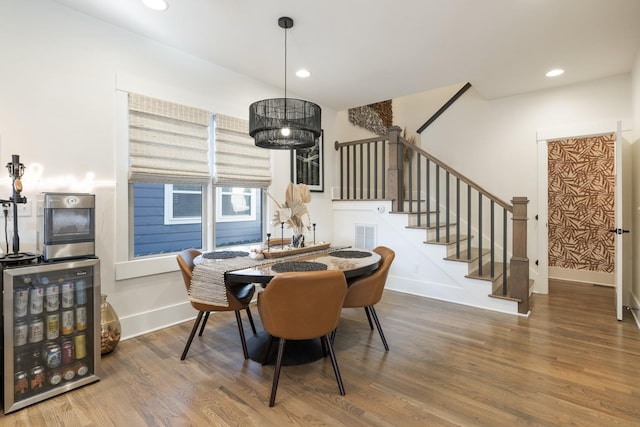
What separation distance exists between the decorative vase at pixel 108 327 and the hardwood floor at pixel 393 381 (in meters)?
0.11

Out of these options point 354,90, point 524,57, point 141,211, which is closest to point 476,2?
point 524,57

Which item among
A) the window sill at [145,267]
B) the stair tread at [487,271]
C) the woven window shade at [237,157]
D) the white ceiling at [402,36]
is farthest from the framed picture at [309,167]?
the stair tread at [487,271]

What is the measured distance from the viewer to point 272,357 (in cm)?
251

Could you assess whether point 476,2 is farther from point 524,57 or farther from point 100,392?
point 100,392

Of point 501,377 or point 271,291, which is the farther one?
point 501,377

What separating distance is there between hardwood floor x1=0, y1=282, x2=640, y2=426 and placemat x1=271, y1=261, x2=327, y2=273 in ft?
2.44

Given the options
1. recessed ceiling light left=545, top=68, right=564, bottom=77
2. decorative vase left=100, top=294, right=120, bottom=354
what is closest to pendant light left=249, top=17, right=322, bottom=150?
decorative vase left=100, top=294, right=120, bottom=354

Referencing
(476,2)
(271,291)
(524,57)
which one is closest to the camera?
(271,291)

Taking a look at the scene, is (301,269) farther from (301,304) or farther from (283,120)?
(283,120)

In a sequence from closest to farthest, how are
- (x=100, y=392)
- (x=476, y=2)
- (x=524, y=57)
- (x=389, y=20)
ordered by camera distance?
(x=100, y=392), (x=476, y=2), (x=389, y=20), (x=524, y=57)

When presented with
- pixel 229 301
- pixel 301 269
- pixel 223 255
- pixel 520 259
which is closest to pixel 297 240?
pixel 223 255

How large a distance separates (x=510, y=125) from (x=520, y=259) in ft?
7.37

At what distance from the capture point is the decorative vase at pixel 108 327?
8.17ft

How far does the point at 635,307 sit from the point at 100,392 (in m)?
4.92
